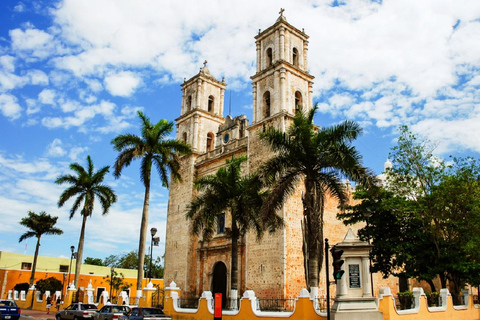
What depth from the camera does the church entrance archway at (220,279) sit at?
28.0 meters

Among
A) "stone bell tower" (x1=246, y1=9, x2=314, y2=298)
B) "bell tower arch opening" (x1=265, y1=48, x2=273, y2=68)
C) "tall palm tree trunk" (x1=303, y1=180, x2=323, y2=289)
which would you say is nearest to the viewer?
"tall palm tree trunk" (x1=303, y1=180, x2=323, y2=289)

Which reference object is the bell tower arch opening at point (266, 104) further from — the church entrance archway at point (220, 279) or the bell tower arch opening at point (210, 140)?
the church entrance archway at point (220, 279)

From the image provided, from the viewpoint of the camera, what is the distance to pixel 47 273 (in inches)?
1752

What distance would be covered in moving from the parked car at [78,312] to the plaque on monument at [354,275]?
1180cm

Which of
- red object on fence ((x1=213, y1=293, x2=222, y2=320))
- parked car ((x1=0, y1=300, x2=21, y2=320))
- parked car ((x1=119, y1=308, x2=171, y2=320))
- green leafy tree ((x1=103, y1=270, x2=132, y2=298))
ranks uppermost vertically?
green leafy tree ((x1=103, y1=270, x2=132, y2=298))

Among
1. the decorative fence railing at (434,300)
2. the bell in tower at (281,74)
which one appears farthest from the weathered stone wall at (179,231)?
the decorative fence railing at (434,300)

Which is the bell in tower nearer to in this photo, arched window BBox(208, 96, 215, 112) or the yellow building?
arched window BBox(208, 96, 215, 112)

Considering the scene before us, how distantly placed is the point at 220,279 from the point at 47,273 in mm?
24993

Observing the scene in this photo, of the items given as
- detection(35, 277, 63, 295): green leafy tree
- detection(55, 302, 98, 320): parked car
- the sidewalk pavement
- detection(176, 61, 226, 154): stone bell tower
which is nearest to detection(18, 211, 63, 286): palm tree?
detection(35, 277, 63, 295): green leafy tree

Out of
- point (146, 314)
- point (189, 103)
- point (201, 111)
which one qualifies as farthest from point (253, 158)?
point (146, 314)

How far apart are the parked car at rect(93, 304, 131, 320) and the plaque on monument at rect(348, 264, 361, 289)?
960cm

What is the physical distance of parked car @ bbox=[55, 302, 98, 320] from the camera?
18.9 m

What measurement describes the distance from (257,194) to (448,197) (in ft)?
27.6

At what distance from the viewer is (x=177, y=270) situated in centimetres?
3084
